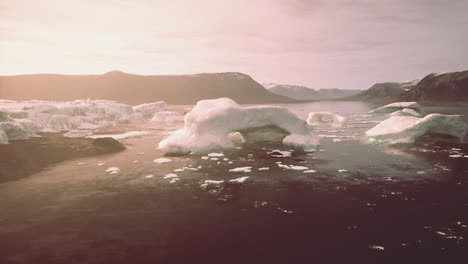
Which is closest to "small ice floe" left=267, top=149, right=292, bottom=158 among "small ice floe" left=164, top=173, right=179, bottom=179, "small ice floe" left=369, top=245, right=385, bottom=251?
"small ice floe" left=164, top=173, right=179, bottom=179

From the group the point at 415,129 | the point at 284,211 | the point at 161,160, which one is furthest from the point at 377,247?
the point at 415,129

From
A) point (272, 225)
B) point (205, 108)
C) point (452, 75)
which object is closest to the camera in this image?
point (272, 225)

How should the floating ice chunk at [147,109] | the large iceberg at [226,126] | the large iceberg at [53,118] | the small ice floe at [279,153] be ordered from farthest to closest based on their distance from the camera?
1. the floating ice chunk at [147,109]
2. the large iceberg at [53,118]
3. the large iceberg at [226,126]
4. the small ice floe at [279,153]

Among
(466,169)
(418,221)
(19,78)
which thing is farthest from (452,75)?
(19,78)

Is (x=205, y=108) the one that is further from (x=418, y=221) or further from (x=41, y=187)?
(x=418, y=221)

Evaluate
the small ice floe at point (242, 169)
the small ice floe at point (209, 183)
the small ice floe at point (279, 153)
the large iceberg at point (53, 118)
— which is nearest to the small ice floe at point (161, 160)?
the small ice floe at point (242, 169)

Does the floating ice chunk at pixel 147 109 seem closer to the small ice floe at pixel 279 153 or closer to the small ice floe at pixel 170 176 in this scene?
the small ice floe at pixel 279 153
